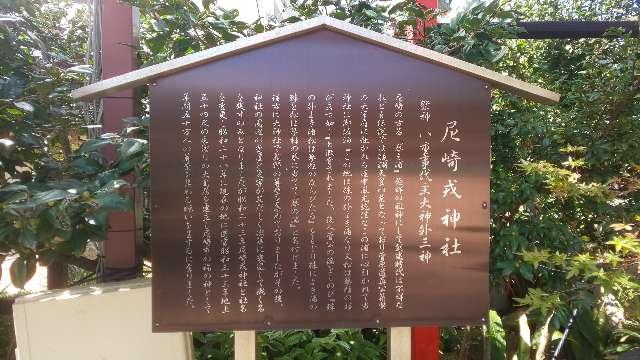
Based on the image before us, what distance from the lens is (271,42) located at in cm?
229

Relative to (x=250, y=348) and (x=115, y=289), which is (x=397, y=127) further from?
(x=115, y=289)

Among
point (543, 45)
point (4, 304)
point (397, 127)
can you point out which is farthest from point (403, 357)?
point (4, 304)

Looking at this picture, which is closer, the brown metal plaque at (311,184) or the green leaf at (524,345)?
the brown metal plaque at (311,184)

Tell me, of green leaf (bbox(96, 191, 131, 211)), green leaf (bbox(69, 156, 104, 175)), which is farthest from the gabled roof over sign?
green leaf (bbox(69, 156, 104, 175))

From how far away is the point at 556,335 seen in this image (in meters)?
3.94

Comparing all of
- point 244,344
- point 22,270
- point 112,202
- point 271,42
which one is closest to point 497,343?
point 244,344

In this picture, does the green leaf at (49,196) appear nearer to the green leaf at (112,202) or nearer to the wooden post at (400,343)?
the green leaf at (112,202)

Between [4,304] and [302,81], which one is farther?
[4,304]

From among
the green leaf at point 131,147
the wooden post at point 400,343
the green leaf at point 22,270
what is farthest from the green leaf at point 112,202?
the wooden post at point 400,343

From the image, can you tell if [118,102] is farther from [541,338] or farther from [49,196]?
[541,338]

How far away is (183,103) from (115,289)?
1228mm

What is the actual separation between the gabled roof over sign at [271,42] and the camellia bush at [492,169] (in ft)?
1.61

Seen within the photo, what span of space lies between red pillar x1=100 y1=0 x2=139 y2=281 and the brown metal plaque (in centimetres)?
103

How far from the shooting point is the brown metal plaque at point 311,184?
229 cm
